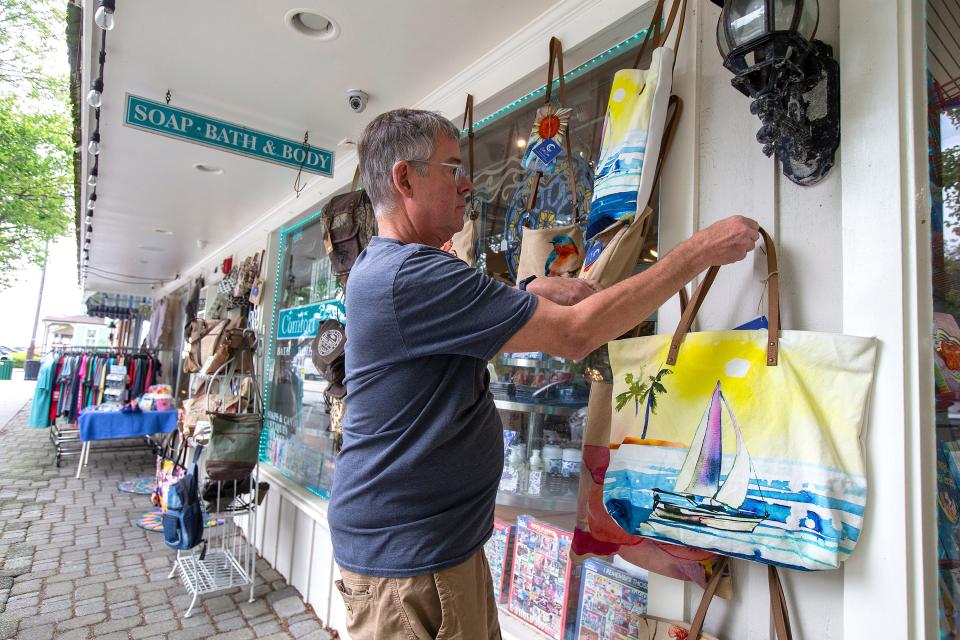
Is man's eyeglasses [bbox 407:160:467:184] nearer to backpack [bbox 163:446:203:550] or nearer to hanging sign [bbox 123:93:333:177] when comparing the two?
hanging sign [bbox 123:93:333:177]

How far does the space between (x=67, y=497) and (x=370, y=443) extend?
6436mm

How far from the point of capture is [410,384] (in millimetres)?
1239

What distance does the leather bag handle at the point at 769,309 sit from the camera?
1.31m

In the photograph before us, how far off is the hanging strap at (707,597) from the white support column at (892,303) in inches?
11.1

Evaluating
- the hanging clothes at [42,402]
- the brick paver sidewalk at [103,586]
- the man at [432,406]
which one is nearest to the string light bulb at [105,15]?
A: the man at [432,406]

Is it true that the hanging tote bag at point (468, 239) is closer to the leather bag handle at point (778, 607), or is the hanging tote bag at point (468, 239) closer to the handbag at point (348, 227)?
the handbag at point (348, 227)

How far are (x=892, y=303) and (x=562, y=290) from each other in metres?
0.72

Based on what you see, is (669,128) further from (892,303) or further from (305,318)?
(305,318)

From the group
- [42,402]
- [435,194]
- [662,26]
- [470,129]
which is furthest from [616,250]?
[42,402]

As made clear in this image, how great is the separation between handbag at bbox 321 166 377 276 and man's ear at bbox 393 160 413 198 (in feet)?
6.08

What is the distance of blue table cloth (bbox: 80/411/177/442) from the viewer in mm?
6379

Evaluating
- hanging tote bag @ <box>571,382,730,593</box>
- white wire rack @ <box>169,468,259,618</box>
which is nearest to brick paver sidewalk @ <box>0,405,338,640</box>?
white wire rack @ <box>169,468,259,618</box>

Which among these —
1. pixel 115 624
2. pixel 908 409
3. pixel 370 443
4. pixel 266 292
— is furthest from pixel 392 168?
pixel 266 292

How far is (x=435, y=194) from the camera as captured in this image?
55.3 inches
